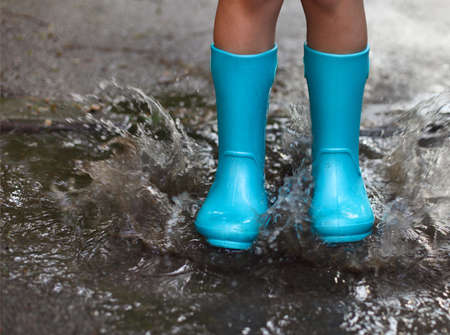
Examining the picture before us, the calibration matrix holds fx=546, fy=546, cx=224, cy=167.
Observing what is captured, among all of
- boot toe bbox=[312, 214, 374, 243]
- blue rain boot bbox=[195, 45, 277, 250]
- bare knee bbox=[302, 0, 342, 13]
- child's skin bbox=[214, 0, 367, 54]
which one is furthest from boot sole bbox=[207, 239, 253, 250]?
bare knee bbox=[302, 0, 342, 13]

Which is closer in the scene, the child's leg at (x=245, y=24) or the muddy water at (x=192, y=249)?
the muddy water at (x=192, y=249)

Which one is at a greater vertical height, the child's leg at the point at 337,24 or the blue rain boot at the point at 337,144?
the child's leg at the point at 337,24

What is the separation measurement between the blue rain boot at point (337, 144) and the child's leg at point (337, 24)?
2 cm

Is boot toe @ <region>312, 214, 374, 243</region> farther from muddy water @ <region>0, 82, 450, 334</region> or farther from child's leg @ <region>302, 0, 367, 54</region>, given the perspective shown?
child's leg @ <region>302, 0, 367, 54</region>

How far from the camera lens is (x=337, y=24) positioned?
1.18 meters

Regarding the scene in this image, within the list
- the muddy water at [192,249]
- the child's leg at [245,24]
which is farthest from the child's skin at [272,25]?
the muddy water at [192,249]

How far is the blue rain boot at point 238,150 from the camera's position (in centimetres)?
119

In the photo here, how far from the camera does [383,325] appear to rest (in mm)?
985

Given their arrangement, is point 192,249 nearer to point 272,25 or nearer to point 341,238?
point 341,238

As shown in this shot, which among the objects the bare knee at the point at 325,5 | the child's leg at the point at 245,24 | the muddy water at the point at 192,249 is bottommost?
the muddy water at the point at 192,249

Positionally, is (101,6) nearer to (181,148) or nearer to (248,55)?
(181,148)

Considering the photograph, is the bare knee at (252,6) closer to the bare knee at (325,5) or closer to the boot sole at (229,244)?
the bare knee at (325,5)

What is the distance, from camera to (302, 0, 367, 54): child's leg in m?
1.16

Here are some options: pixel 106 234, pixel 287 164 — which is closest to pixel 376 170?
pixel 287 164
